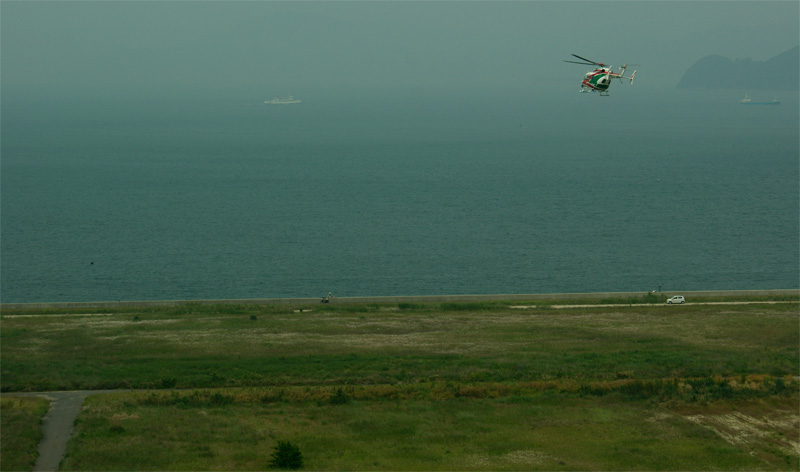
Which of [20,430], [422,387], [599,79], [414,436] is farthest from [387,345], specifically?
[599,79]

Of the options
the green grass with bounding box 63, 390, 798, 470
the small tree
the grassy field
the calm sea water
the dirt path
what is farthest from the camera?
the calm sea water

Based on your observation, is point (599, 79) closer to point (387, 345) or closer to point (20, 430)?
point (387, 345)

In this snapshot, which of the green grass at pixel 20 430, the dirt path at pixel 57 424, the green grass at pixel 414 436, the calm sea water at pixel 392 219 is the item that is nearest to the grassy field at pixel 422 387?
the green grass at pixel 414 436

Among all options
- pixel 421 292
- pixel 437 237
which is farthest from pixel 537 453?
pixel 437 237

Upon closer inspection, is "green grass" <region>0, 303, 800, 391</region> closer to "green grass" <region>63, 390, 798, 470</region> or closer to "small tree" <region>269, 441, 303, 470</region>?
"green grass" <region>63, 390, 798, 470</region>

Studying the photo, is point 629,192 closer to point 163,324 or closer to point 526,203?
point 526,203

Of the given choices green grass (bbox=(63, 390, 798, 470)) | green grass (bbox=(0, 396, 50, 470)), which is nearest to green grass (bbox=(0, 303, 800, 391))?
green grass (bbox=(0, 396, 50, 470))
